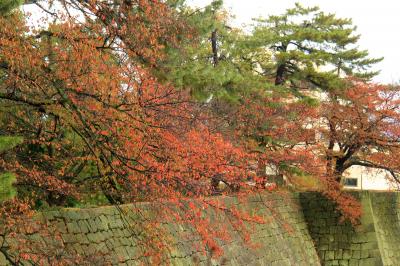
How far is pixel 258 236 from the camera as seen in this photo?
15.2m

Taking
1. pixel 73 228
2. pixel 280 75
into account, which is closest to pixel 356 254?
pixel 280 75

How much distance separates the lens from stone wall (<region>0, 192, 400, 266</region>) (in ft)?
26.0

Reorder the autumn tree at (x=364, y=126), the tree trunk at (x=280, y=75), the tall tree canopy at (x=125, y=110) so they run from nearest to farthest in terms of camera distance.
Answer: the tall tree canopy at (x=125, y=110) → the autumn tree at (x=364, y=126) → the tree trunk at (x=280, y=75)

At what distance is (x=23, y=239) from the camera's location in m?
6.73

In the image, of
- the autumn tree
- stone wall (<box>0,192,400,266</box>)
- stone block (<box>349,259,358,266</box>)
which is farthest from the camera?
stone block (<box>349,259,358,266</box>)

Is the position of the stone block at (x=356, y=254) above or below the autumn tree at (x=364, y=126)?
below

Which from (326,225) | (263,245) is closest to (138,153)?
(263,245)

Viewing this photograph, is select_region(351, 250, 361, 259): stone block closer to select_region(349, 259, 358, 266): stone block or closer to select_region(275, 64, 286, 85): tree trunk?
select_region(349, 259, 358, 266): stone block

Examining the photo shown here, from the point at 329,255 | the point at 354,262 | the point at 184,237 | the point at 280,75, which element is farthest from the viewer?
the point at 280,75

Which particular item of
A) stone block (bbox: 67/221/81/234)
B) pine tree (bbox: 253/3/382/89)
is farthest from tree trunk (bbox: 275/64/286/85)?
stone block (bbox: 67/221/81/234)

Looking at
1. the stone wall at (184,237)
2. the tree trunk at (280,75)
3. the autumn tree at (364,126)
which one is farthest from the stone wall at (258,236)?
the tree trunk at (280,75)

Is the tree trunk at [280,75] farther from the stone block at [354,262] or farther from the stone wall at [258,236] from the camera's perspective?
the stone block at [354,262]

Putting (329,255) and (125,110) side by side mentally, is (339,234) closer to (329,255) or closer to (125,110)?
(329,255)

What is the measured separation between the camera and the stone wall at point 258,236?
7.91 metres
